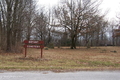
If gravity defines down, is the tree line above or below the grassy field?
above

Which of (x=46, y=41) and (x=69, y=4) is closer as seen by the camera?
(x=69, y=4)

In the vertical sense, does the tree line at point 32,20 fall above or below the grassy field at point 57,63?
above

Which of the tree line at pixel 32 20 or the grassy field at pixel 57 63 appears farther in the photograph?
the tree line at pixel 32 20

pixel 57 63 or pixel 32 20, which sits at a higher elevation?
pixel 32 20

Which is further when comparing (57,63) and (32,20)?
(32,20)

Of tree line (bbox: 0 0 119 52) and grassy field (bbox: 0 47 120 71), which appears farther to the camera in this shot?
tree line (bbox: 0 0 119 52)

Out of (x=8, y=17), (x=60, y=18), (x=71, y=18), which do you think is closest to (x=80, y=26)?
(x=71, y=18)

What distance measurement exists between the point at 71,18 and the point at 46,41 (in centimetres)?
2514
